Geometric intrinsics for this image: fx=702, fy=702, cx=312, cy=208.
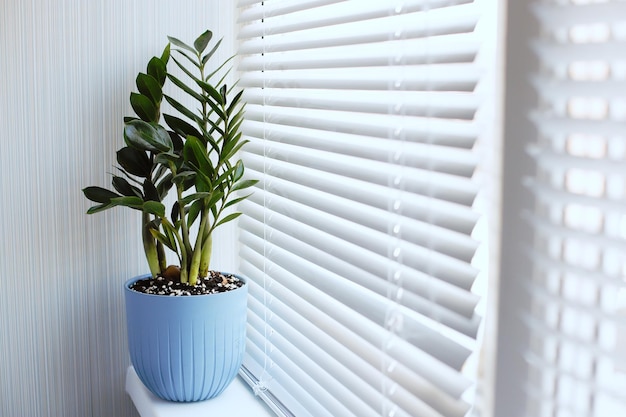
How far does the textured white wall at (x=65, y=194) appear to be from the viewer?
52.6 inches

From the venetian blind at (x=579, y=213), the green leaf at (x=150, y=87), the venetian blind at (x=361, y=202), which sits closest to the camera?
the venetian blind at (x=579, y=213)

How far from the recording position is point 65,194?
1.38m

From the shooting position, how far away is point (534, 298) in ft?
2.12

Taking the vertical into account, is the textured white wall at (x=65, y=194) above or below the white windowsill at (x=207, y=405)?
above

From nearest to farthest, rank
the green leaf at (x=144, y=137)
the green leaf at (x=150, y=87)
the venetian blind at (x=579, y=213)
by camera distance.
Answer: the venetian blind at (x=579, y=213), the green leaf at (x=144, y=137), the green leaf at (x=150, y=87)

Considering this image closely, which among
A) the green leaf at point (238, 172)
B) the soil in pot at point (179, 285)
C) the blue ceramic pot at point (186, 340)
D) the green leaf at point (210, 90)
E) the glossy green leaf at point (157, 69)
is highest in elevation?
the glossy green leaf at point (157, 69)

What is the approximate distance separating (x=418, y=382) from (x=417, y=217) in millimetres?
204

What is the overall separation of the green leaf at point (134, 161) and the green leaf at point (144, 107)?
0.21 feet

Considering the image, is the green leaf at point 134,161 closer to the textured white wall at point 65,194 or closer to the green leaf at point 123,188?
the green leaf at point 123,188

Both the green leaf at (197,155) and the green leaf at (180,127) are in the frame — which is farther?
the green leaf at (180,127)

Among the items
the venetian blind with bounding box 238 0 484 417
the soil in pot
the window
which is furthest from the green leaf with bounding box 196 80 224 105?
the window

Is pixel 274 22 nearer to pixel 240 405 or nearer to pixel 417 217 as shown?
pixel 417 217

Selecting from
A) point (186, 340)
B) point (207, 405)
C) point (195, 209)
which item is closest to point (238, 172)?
point (195, 209)

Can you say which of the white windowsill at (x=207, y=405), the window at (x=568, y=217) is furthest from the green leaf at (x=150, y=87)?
the window at (x=568, y=217)
